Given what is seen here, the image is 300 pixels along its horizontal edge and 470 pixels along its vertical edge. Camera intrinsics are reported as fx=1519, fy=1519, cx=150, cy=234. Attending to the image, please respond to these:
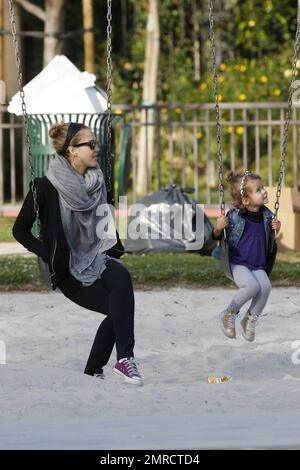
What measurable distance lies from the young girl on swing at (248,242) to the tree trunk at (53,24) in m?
9.66

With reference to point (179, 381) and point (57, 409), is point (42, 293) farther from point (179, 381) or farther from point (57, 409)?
point (57, 409)

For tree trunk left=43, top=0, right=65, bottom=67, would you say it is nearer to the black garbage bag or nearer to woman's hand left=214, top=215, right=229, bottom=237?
the black garbage bag

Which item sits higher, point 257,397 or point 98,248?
point 98,248

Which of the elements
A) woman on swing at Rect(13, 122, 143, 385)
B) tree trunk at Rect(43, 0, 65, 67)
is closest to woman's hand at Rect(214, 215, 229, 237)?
woman on swing at Rect(13, 122, 143, 385)

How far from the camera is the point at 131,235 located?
12.0m

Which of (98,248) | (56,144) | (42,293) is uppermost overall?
(56,144)

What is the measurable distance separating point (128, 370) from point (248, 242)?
0.96m

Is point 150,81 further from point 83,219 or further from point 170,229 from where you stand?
point 83,219

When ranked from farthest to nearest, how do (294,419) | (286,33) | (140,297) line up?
(286,33) → (140,297) → (294,419)

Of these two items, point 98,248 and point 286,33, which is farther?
point 286,33

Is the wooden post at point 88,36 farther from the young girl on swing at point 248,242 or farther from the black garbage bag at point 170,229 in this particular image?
the young girl on swing at point 248,242

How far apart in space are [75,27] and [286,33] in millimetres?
3110

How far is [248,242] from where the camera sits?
7367mm

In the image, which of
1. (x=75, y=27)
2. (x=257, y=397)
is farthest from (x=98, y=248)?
(x=75, y=27)
